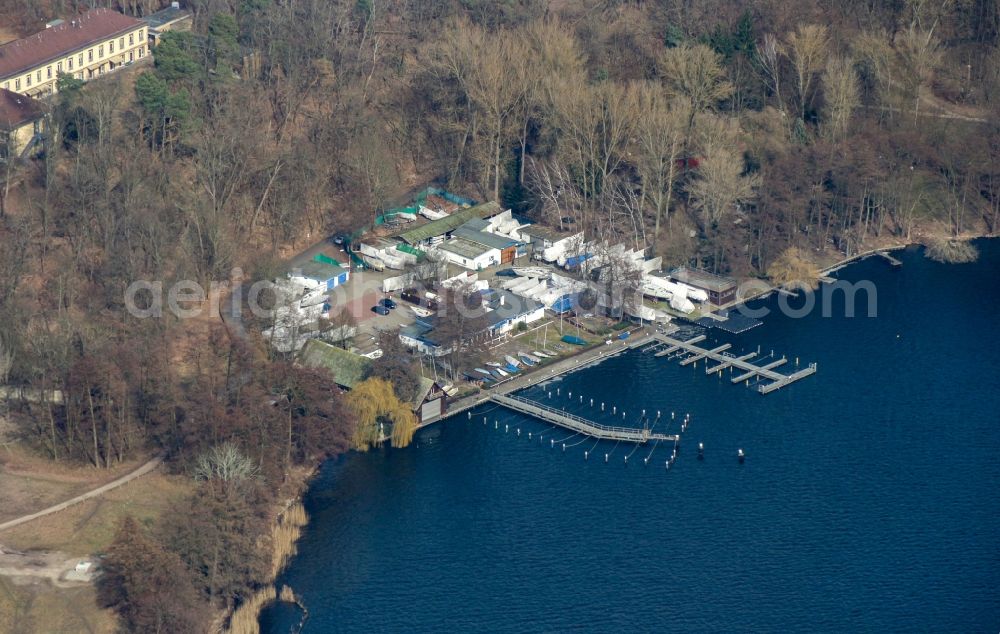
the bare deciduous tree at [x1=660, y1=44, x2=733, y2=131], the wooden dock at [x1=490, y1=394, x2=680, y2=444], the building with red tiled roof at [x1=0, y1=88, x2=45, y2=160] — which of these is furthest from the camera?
the bare deciduous tree at [x1=660, y1=44, x2=733, y2=131]

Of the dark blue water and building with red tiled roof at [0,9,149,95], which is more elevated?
building with red tiled roof at [0,9,149,95]

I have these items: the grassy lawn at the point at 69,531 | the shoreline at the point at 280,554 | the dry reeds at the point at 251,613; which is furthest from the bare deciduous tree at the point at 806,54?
the dry reeds at the point at 251,613

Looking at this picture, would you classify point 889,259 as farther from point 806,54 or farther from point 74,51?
point 74,51

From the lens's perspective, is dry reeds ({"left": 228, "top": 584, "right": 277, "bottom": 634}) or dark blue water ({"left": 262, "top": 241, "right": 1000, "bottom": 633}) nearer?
dry reeds ({"left": 228, "top": 584, "right": 277, "bottom": 634})

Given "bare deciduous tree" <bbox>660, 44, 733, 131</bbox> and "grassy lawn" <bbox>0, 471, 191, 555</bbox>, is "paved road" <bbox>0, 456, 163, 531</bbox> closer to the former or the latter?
"grassy lawn" <bbox>0, 471, 191, 555</bbox>

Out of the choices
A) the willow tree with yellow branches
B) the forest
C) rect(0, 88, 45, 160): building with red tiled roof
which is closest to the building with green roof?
the forest

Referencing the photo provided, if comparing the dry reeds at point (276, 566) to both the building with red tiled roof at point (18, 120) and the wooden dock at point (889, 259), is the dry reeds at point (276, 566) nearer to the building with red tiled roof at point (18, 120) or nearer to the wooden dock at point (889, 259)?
the building with red tiled roof at point (18, 120)
